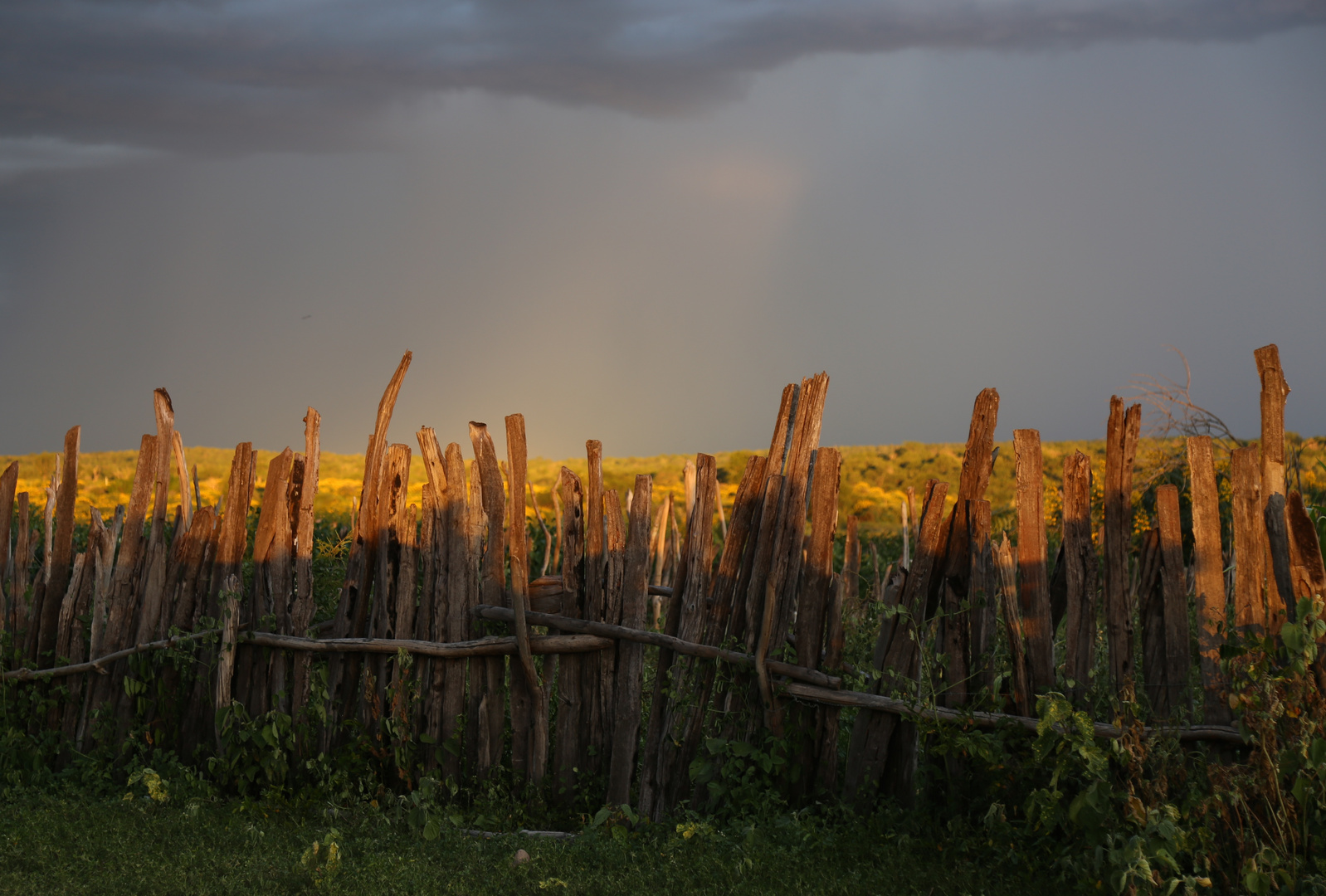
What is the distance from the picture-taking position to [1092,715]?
4.09m

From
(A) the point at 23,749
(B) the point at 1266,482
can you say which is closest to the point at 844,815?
(B) the point at 1266,482

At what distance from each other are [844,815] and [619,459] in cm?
2146

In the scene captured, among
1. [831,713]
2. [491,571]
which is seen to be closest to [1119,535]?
[831,713]

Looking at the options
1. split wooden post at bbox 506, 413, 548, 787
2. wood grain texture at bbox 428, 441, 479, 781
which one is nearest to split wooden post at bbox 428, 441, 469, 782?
wood grain texture at bbox 428, 441, 479, 781

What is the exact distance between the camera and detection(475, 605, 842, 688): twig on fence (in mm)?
4480

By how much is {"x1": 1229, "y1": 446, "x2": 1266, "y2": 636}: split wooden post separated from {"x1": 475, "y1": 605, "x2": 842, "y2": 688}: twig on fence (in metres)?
1.69

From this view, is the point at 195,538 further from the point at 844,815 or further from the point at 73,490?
the point at 844,815

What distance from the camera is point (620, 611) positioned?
4.92 meters

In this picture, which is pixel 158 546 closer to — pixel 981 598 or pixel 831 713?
pixel 831 713

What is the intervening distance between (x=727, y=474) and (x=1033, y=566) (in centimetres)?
1806

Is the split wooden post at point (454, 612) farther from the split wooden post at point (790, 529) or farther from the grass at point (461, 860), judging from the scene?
the split wooden post at point (790, 529)

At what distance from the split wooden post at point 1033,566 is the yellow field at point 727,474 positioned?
7.22 metres

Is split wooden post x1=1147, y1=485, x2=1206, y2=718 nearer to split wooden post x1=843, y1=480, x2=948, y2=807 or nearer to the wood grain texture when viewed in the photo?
split wooden post x1=843, y1=480, x2=948, y2=807

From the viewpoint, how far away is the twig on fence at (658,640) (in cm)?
448
